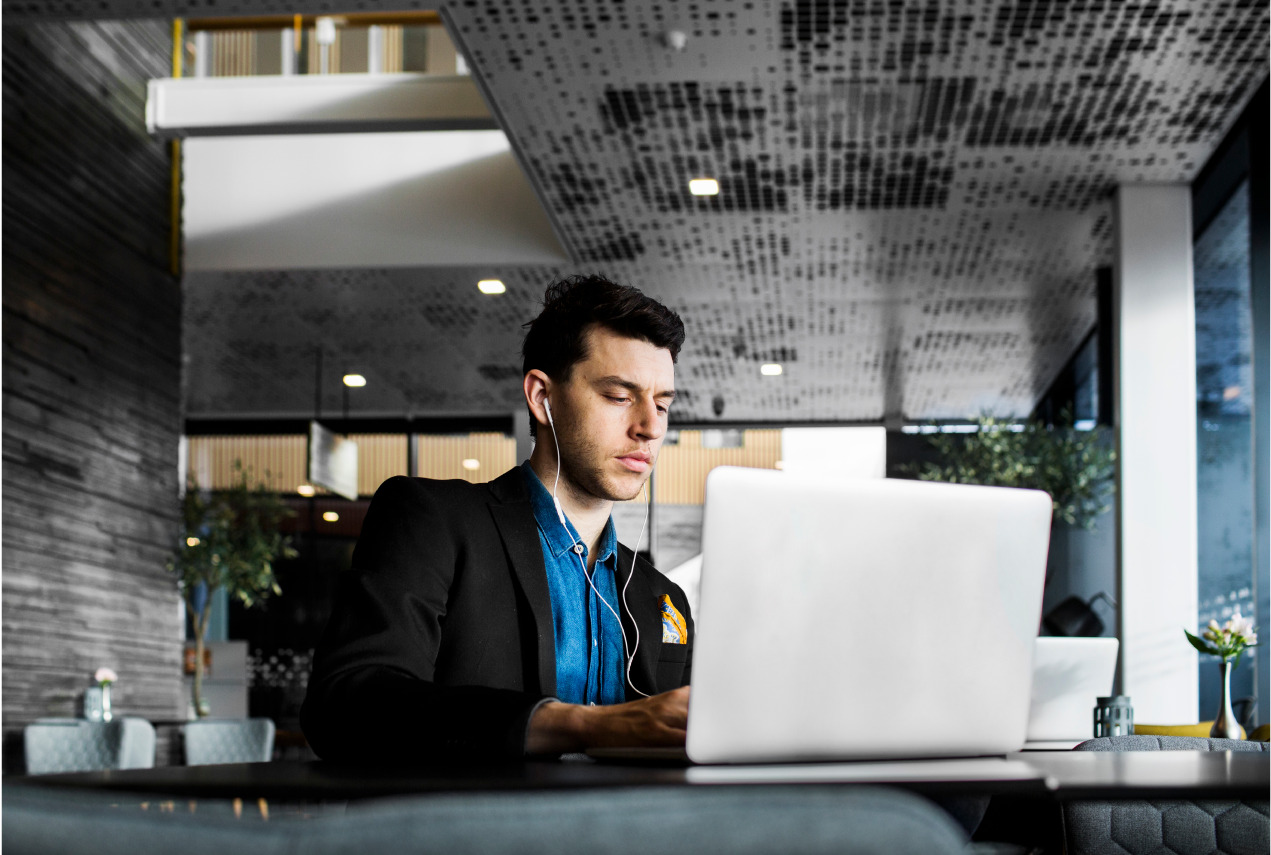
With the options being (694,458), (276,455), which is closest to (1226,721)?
(694,458)

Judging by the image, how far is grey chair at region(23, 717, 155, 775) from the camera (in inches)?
191

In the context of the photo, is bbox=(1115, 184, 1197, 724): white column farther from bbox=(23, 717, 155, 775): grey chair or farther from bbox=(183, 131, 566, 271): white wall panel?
bbox=(23, 717, 155, 775): grey chair

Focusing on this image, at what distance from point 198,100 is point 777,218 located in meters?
3.18

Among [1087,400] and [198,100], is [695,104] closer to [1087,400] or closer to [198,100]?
[198,100]

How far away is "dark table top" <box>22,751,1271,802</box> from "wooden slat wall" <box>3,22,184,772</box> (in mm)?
4647

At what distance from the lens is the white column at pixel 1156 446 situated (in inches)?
209

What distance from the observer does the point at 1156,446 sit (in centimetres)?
548

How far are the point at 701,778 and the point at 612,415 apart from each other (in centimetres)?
99

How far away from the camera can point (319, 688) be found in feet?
4.30

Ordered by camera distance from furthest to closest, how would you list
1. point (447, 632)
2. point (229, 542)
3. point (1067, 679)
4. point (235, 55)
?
1. point (229, 542)
2. point (235, 55)
3. point (1067, 679)
4. point (447, 632)

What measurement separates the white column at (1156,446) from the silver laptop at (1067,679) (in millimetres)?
2346

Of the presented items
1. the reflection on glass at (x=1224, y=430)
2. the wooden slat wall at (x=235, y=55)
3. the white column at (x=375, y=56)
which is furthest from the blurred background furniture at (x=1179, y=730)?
the wooden slat wall at (x=235, y=55)

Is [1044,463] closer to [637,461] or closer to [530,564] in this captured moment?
[637,461]

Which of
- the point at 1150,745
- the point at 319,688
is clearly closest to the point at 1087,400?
the point at 1150,745
